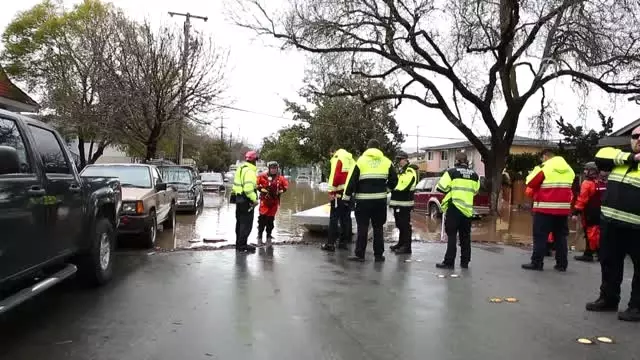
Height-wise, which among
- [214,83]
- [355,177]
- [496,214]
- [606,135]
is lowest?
[496,214]

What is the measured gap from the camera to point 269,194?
1145cm

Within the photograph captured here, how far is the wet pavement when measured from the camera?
185 inches

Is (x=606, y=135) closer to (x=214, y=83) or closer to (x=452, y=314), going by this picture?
(x=214, y=83)

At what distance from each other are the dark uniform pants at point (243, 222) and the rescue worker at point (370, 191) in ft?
5.95

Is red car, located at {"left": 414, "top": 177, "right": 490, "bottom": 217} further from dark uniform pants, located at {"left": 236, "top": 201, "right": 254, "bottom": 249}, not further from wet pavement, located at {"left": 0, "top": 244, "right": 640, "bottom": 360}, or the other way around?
wet pavement, located at {"left": 0, "top": 244, "right": 640, "bottom": 360}

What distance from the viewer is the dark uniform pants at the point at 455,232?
8.73 meters

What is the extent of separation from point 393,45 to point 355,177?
577 inches

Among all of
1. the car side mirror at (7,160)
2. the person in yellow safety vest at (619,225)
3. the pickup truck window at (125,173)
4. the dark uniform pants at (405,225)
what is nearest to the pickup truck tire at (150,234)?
the pickup truck window at (125,173)

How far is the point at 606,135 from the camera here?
25.7m

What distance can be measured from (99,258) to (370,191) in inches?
163

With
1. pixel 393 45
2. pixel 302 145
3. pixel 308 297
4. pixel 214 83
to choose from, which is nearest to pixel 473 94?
pixel 393 45

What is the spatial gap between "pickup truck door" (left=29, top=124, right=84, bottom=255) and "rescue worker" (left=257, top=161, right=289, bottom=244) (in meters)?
5.39

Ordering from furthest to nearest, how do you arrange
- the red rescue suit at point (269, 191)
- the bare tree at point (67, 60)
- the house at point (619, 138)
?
1. the bare tree at point (67, 60)
2. the house at point (619, 138)
3. the red rescue suit at point (269, 191)

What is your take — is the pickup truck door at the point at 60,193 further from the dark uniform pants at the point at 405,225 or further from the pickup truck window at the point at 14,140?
the dark uniform pants at the point at 405,225
